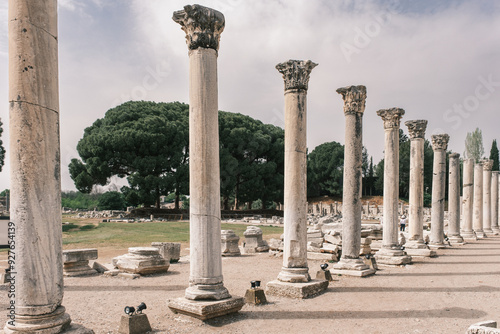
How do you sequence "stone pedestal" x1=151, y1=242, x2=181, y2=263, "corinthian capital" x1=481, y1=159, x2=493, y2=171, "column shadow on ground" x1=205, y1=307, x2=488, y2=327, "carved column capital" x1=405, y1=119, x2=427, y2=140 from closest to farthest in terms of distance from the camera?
"column shadow on ground" x1=205, y1=307, x2=488, y2=327, "stone pedestal" x1=151, y1=242, x2=181, y2=263, "carved column capital" x1=405, y1=119, x2=427, y2=140, "corinthian capital" x1=481, y1=159, x2=493, y2=171

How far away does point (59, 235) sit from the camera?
577cm

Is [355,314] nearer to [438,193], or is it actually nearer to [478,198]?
[438,193]

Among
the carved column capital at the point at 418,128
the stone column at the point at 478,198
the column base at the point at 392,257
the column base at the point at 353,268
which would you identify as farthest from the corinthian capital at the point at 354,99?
the stone column at the point at 478,198

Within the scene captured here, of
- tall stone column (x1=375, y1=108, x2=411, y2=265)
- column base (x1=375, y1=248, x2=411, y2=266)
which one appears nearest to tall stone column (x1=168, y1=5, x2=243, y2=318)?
column base (x1=375, y1=248, x2=411, y2=266)

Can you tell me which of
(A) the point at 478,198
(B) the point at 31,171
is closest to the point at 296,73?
(B) the point at 31,171

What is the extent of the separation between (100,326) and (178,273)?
6030 mm

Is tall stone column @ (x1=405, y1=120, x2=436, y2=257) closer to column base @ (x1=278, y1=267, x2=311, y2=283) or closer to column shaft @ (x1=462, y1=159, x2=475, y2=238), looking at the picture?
column base @ (x1=278, y1=267, x2=311, y2=283)

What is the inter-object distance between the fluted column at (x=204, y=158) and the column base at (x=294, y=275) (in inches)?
93.4

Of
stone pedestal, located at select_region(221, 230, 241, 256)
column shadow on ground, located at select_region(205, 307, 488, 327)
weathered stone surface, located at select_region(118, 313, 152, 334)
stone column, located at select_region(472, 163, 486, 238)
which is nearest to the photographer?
weathered stone surface, located at select_region(118, 313, 152, 334)

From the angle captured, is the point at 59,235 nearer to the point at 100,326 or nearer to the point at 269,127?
the point at 100,326

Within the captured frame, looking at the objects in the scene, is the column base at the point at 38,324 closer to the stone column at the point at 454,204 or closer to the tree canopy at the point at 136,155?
the stone column at the point at 454,204

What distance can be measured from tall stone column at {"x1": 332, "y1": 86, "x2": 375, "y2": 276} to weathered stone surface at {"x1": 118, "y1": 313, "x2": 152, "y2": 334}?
723cm

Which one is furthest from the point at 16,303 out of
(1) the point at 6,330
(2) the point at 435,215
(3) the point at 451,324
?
(2) the point at 435,215

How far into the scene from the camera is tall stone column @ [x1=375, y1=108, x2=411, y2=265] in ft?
49.5
